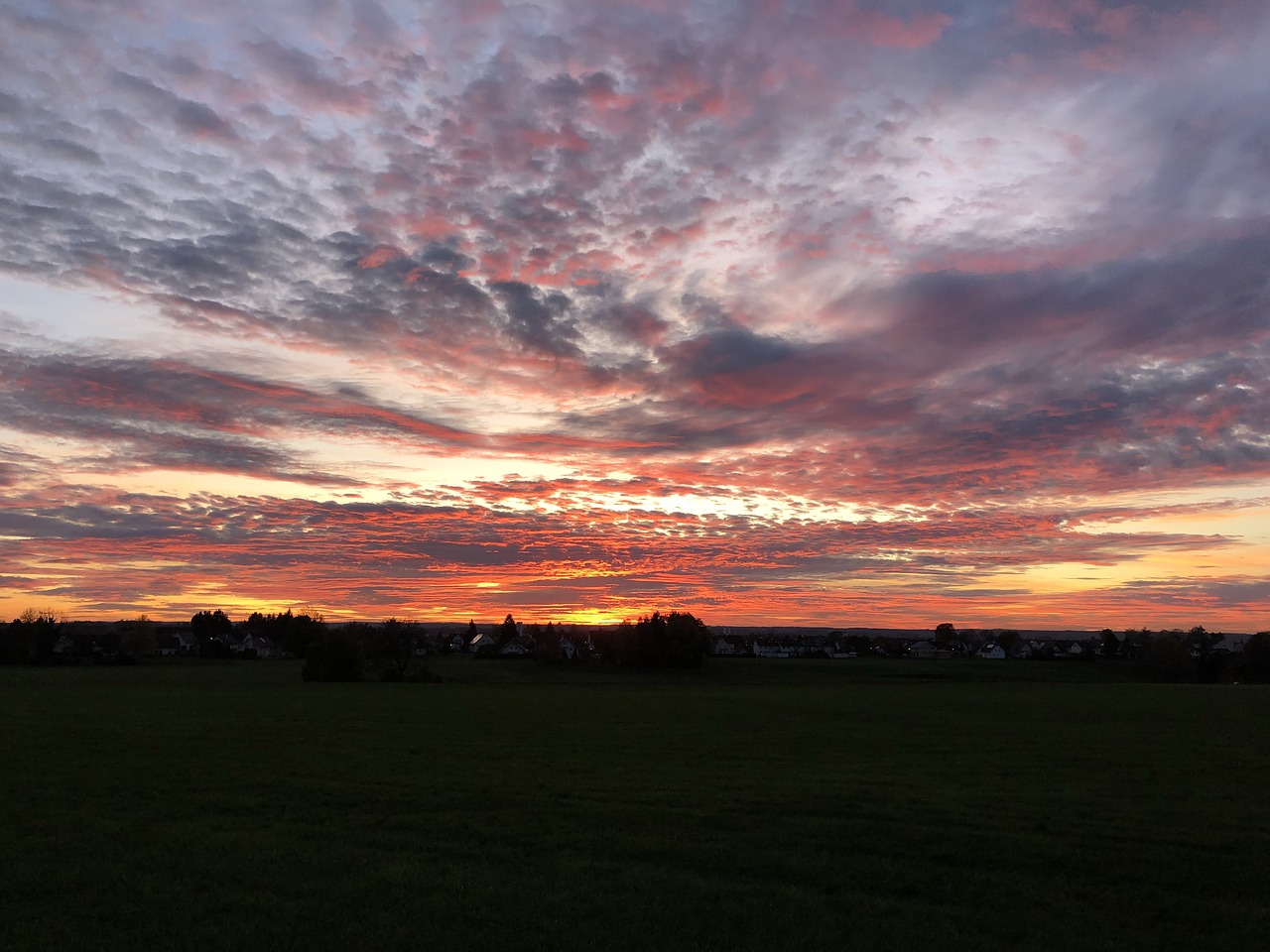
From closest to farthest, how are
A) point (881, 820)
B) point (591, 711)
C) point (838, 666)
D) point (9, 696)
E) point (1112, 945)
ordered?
point (1112, 945)
point (881, 820)
point (591, 711)
point (9, 696)
point (838, 666)

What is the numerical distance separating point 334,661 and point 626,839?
90.0m

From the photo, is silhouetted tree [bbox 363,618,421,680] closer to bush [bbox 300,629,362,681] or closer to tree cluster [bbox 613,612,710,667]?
bush [bbox 300,629,362,681]

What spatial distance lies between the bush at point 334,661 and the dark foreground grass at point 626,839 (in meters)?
58.9

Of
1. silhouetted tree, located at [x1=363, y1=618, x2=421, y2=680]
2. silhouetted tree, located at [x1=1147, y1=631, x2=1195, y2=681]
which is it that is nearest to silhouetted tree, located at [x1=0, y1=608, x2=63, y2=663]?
silhouetted tree, located at [x1=363, y1=618, x2=421, y2=680]

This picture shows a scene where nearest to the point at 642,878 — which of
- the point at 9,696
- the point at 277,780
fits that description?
the point at 277,780

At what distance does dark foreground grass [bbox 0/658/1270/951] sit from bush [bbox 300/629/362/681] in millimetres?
58852

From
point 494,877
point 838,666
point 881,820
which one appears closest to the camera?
point 494,877

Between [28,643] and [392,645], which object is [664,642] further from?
[28,643]

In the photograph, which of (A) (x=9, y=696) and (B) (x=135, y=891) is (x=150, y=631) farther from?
(B) (x=135, y=891)

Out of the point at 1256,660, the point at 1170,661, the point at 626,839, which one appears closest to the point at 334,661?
the point at 626,839

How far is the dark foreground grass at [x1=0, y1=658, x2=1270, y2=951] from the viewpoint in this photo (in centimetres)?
1427

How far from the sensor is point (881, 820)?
2122cm

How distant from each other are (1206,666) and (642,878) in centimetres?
14502

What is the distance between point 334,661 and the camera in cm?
10169
